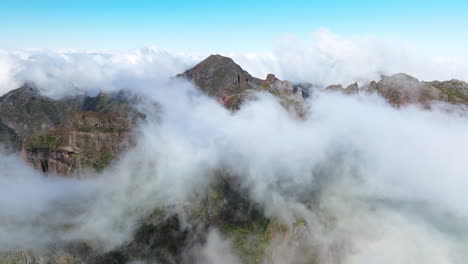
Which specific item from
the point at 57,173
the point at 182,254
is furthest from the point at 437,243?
the point at 57,173

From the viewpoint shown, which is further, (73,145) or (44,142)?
(44,142)

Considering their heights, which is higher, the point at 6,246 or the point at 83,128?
the point at 83,128

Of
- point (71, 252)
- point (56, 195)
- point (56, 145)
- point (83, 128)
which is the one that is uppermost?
point (83, 128)

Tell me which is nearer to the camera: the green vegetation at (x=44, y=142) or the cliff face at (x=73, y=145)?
the cliff face at (x=73, y=145)

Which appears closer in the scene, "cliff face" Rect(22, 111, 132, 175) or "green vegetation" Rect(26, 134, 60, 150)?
"cliff face" Rect(22, 111, 132, 175)

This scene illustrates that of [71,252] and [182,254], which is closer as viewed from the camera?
[71,252]

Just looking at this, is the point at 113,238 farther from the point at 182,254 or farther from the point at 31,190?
the point at 31,190

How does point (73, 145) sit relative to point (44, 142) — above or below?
above

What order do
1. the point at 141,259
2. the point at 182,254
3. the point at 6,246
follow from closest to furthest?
the point at 6,246, the point at 141,259, the point at 182,254
